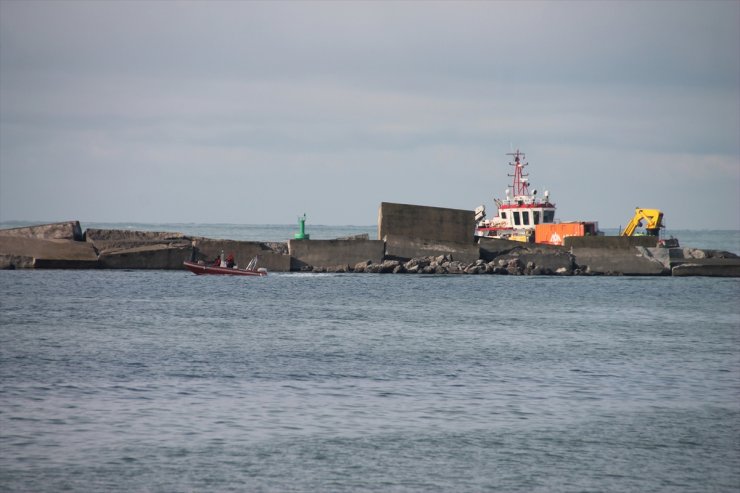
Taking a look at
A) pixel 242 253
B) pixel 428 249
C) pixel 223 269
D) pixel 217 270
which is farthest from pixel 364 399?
pixel 428 249

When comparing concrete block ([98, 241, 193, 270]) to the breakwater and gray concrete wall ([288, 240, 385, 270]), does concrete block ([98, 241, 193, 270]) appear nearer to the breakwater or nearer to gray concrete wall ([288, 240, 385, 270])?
the breakwater

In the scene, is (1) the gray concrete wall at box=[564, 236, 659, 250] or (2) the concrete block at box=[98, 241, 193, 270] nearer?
(2) the concrete block at box=[98, 241, 193, 270]

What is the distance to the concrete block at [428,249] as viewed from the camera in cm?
4944

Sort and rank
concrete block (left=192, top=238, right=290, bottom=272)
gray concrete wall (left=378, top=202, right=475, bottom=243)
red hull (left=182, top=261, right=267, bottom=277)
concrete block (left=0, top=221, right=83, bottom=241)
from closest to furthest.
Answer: red hull (left=182, top=261, right=267, bottom=277)
concrete block (left=192, top=238, right=290, bottom=272)
gray concrete wall (left=378, top=202, right=475, bottom=243)
concrete block (left=0, top=221, right=83, bottom=241)

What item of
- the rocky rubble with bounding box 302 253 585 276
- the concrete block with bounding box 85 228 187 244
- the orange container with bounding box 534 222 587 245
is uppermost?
the orange container with bounding box 534 222 587 245

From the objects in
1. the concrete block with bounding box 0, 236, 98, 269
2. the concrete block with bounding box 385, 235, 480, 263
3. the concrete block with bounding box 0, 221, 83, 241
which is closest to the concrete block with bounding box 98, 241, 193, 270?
the concrete block with bounding box 0, 236, 98, 269

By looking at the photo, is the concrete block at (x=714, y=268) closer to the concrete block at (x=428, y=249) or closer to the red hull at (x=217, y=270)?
the concrete block at (x=428, y=249)

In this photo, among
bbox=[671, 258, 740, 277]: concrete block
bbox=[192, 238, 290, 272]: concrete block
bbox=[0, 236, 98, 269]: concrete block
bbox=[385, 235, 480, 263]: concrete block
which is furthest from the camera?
bbox=[671, 258, 740, 277]: concrete block

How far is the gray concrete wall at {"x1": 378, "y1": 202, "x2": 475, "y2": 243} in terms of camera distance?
48.5 m

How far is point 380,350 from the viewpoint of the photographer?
74.7ft

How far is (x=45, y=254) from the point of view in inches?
1892

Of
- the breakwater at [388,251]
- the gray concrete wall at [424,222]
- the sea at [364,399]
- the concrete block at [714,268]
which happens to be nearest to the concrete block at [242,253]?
the breakwater at [388,251]

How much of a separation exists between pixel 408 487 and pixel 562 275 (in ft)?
136

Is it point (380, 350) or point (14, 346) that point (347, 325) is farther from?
point (14, 346)
